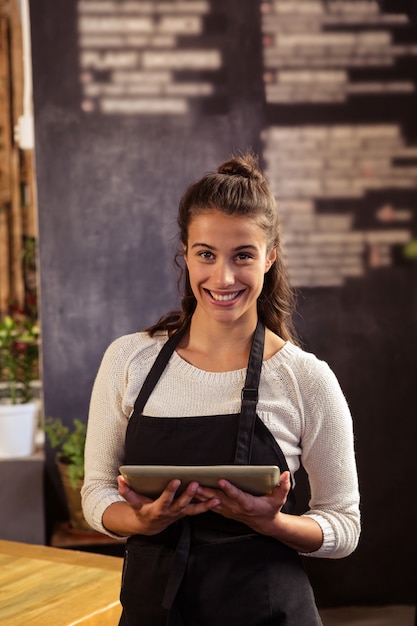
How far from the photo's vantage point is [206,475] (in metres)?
1.55

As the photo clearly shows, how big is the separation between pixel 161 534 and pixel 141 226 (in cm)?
231

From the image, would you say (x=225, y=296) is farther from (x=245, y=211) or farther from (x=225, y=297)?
(x=245, y=211)

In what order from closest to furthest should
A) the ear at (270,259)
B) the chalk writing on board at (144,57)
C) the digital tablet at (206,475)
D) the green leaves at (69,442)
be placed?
the digital tablet at (206,475)
the ear at (270,259)
the green leaves at (69,442)
the chalk writing on board at (144,57)

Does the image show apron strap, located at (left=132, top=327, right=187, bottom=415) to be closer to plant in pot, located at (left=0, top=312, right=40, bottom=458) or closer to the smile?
the smile

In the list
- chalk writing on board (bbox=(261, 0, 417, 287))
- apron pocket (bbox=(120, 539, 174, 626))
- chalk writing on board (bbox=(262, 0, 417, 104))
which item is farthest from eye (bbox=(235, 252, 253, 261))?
chalk writing on board (bbox=(262, 0, 417, 104))

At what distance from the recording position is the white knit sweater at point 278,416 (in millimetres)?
1826

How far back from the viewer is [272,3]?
392cm

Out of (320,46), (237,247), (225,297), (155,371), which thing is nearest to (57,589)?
(155,371)

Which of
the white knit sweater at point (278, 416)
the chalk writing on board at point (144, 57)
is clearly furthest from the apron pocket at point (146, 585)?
the chalk writing on board at point (144, 57)

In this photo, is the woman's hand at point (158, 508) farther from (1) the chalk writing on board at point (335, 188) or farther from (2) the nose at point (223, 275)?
(1) the chalk writing on board at point (335, 188)

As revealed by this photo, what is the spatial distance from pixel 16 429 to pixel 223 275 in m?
2.39

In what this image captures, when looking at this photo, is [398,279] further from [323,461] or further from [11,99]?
[11,99]

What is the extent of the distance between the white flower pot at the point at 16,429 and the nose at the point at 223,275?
2.33 meters

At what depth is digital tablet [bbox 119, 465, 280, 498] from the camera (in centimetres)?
154
